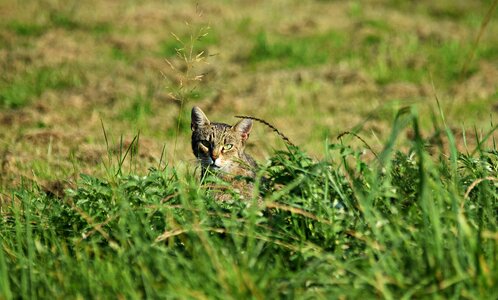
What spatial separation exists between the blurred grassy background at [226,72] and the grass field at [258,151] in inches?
1.6

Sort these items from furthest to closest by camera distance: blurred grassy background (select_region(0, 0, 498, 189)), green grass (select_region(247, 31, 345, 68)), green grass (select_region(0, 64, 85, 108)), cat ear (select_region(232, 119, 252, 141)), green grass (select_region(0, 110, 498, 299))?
green grass (select_region(247, 31, 345, 68)) < green grass (select_region(0, 64, 85, 108)) < blurred grassy background (select_region(0, 0, 498, 189)) < cat ear (select_region(232, 119, 252, 141)) < green grass (select_region(0, 110, 498, 299))

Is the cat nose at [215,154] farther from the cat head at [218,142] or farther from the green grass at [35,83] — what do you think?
the green grass at [35,83]

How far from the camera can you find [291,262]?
406cm

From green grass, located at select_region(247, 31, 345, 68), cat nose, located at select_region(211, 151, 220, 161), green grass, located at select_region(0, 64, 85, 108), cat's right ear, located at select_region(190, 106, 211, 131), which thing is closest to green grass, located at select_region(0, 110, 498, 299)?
cat nose, located at select_region(211, 151, 220, 161)

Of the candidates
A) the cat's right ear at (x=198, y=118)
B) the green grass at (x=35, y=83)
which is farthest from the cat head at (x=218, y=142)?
the green grass at (x=35, y=83)

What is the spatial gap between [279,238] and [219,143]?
2.29 m

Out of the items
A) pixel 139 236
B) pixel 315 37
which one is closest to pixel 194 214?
pixel 139 236

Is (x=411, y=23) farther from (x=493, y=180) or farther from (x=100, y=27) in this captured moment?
(x=493, y=180)

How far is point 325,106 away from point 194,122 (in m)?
4.33

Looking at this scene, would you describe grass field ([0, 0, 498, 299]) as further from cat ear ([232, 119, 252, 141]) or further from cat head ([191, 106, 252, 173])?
cat ear ([232, 119, 252, 141])

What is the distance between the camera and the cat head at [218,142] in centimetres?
633

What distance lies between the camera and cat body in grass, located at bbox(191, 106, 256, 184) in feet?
20.7

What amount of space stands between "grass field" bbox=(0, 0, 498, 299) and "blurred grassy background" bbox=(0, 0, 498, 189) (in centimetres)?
4

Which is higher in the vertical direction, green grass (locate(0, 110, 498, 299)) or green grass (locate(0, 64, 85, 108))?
green grass (locate(0, 110, 498, 299))
